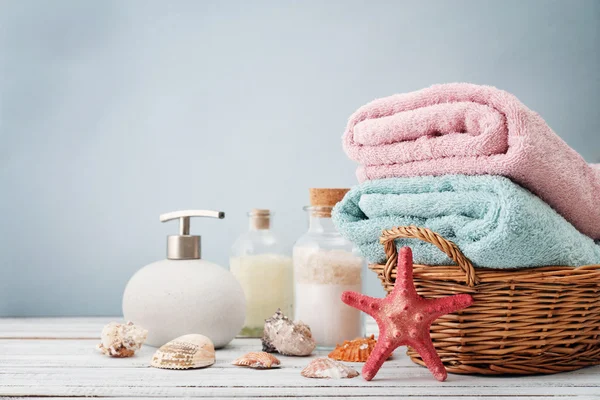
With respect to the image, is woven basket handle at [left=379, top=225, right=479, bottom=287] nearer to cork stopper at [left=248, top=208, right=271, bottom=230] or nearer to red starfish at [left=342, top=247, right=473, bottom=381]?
red starfish at [left=342, top=247, right=473, bottom=381]

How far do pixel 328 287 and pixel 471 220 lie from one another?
293 mm

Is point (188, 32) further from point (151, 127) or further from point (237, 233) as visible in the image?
point (237, 233)

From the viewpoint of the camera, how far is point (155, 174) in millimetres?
1337

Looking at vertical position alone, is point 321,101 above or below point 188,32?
below

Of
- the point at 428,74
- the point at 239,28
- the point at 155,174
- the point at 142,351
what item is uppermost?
the point at 239,28

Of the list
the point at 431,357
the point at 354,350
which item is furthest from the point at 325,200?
the point at 431,357

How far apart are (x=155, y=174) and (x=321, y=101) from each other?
390mm

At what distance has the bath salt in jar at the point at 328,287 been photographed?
0.94m

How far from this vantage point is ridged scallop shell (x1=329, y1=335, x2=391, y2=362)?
2.78 ft

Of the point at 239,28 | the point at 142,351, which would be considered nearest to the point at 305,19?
the point at 239,28

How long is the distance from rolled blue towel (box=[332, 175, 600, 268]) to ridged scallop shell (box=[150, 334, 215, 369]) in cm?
24

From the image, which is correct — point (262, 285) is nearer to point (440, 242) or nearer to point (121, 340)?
point (121, 340)

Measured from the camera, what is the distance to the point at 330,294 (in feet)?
3.07

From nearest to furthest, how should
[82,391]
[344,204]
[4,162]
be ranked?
[82,391] → [344,204] → [4,162]
